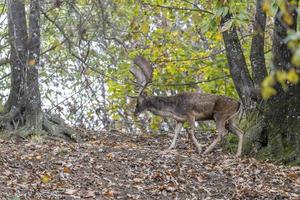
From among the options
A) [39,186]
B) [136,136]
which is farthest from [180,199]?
[136,136]

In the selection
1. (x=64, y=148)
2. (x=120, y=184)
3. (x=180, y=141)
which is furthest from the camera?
(x=180, y=141)

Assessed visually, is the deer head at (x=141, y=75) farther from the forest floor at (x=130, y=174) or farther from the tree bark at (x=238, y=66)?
the tree bark at (x=238, y=66)

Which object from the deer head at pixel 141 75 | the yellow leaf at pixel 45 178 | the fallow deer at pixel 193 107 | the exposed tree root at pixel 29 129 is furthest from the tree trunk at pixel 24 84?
the yellow leaf at pixel 45 178

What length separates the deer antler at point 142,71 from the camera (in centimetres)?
1273

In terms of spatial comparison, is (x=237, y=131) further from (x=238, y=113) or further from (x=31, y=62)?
(x=31, y=62)

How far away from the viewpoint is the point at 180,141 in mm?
13969

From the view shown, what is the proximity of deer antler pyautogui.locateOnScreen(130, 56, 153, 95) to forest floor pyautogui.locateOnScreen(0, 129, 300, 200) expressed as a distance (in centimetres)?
149

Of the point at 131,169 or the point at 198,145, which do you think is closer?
the point at 131,169

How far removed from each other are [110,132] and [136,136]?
26.0 inches

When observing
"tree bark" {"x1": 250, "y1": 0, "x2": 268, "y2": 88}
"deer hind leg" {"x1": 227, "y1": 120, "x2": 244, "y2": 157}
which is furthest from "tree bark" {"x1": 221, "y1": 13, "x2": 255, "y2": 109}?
→ "deer hind leg" {"x1": 227, "y1": 120, "x2": 244, "y2": 157}

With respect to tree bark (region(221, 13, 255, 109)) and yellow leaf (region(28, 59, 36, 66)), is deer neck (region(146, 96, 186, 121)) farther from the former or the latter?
yellow leaf (region(28, 59, 36, 66))

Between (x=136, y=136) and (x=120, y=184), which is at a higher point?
(x=136, y=136)

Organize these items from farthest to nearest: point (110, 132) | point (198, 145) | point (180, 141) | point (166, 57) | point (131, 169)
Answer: point (166, 57) → point (110, 132) → point (180, 141) → point (198, 145) → point (131, 169)

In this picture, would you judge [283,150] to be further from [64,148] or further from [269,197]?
[64,148]
